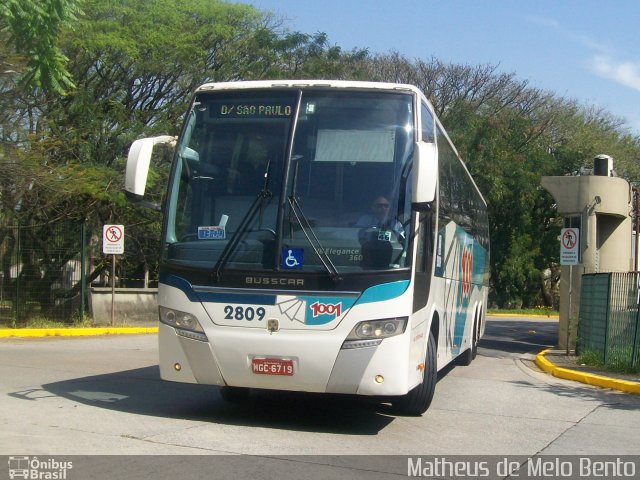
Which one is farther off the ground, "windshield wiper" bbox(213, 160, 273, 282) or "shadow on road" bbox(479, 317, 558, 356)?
"windshield wiper" bbox(213, 160, 273, 282)

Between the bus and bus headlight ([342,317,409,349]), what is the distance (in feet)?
0.05

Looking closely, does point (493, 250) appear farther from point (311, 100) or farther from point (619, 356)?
point (311, 100)

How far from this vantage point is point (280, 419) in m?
9.14

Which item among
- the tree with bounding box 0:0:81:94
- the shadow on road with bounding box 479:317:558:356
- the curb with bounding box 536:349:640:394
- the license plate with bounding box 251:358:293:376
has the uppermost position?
the tree with bounding box 0:0:81:94

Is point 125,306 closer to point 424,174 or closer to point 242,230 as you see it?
point 242,230

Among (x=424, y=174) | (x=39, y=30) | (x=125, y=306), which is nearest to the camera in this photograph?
(x=424, y=174)

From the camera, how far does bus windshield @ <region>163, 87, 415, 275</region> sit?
811 centimetres

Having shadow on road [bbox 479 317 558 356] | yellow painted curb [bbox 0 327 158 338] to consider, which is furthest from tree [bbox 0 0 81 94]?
shadow on road [bbox 479 317 558 356]

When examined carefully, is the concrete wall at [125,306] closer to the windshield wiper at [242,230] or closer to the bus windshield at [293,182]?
the bus windshield at [293,182]

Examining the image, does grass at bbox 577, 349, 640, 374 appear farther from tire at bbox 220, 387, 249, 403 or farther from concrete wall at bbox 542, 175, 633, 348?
tire at bbox 220, 387, 249, 403

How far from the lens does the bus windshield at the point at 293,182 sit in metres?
8.11

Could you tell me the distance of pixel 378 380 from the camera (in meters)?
7.91

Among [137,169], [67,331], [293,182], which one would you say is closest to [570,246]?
[293,182]

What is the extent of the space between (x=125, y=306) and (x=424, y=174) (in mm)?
16811
